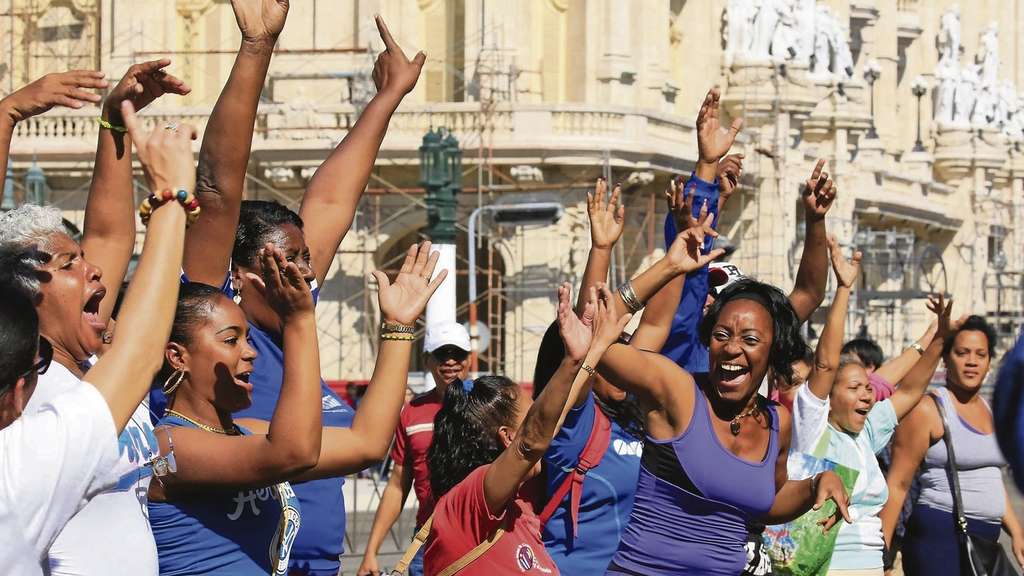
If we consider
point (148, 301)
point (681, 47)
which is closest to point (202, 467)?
point (148, 301)

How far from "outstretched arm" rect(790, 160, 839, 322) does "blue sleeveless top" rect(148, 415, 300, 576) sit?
265 cm

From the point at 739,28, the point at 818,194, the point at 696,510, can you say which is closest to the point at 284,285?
the point at 696,510

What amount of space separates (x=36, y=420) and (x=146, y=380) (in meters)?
0.28

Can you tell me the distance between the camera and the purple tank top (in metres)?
5.46

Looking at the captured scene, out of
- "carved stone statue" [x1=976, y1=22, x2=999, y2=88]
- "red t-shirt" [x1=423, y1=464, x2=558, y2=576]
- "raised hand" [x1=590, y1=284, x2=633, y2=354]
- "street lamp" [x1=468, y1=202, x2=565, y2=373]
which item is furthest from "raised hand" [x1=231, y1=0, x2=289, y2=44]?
"carved stone statue" [x1=976, y1=22, x2=999, y2=88]

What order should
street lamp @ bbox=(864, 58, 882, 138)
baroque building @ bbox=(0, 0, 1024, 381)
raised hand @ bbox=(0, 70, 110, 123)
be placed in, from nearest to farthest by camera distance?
raised hand @ bbox=(0, 70, 110, 123)
baroque building @ bbox=(0, 0, 1024, 381)
street lamp @ bbox=(864, 58, 882, 138)

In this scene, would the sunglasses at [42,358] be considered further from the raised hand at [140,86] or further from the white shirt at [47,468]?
the raised hand at [140,86]

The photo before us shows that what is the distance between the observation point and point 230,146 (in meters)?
5.04

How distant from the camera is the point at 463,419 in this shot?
19.6ft

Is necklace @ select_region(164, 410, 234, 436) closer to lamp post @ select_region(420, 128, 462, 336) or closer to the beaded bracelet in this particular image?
the beaded bracelet

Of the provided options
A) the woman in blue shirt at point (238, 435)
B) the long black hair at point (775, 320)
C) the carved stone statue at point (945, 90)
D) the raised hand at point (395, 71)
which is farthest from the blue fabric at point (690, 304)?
the carved stone statue at point (945, 90)

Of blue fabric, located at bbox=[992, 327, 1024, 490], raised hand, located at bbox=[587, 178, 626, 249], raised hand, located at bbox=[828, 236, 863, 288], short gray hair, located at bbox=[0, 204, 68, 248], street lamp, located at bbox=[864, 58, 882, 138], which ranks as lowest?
raised hand, located at bbox=[828, 236, 863, 288]

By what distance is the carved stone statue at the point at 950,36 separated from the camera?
1879 inches

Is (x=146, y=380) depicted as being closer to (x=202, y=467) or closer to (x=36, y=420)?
(x=36, y=420)
